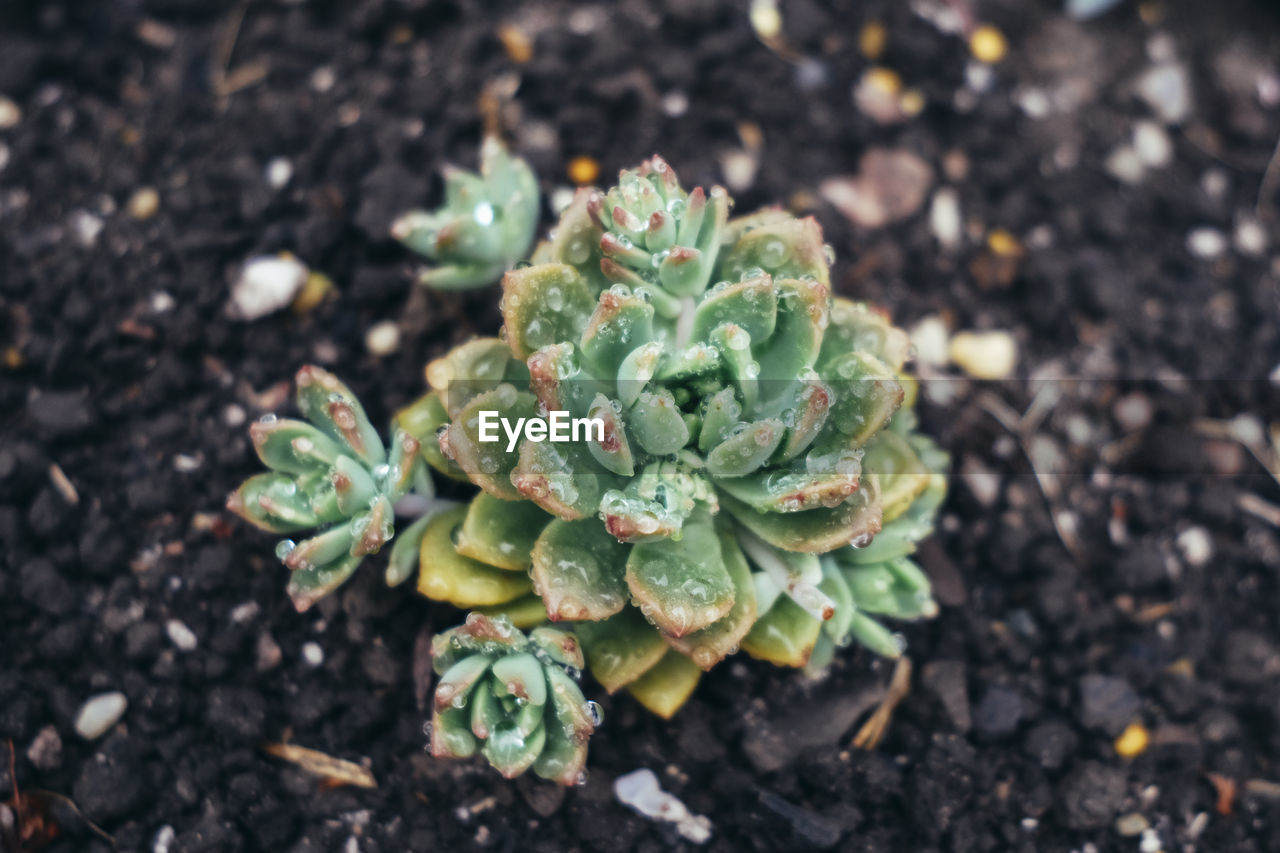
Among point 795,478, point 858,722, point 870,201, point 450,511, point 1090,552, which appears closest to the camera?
point 795,478

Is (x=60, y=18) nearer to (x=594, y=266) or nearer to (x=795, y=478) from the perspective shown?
(x=594, y=266)

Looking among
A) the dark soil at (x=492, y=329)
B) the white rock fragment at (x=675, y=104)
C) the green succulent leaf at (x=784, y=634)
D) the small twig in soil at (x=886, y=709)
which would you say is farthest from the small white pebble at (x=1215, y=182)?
the green succulent leaf at (x=784, y=634)

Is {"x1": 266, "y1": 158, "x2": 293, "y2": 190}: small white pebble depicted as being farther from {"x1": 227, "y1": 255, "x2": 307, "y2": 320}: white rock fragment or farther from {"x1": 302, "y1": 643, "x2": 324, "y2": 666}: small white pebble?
{"x1": 302, "y1": 643, "x2": 324, "y2": 666}: small white pebble

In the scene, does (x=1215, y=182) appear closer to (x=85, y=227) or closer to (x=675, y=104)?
(x=675, y=104)

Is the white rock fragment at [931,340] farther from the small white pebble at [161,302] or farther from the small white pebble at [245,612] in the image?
the small white pebble at [161,302]

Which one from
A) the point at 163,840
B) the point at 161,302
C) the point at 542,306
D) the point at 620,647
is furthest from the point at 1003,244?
the point at 163,840

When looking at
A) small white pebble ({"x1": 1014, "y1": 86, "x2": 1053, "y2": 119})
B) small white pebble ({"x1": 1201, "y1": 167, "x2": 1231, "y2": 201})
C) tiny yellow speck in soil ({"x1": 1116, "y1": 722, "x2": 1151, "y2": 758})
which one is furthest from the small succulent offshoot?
small white pebble ({"x1": 1201, "y1": 167, "x2": 1231, "y2": 201})

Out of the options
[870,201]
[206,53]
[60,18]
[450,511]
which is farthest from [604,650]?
[60,18]
